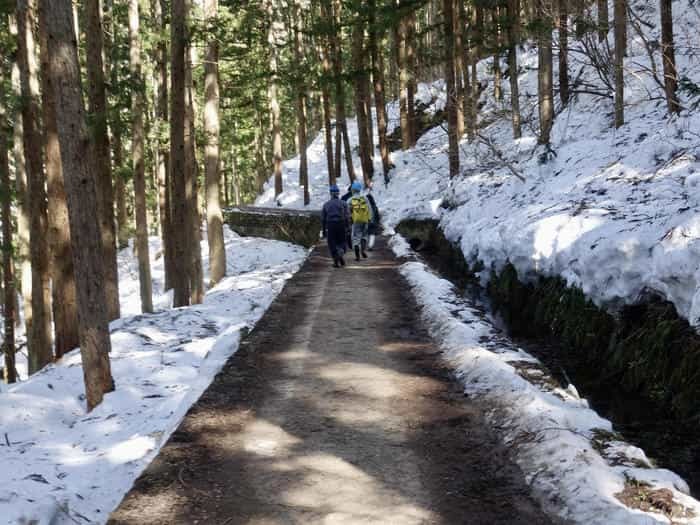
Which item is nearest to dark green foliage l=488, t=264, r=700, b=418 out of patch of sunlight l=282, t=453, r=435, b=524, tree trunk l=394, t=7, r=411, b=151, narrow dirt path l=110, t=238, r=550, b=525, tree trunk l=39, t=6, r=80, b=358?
narrow dirt path l=110, t=238, r=550, b=525

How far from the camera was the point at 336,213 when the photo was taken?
14391 mm

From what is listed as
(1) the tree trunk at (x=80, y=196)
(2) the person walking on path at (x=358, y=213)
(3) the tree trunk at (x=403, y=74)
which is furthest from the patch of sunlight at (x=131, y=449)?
(3) the tree trunk at (x=403, y=74)

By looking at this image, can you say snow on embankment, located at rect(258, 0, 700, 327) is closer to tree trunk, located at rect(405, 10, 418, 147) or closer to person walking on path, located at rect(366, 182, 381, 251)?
person walking on path, located at rect(366, 182, 381, 251)

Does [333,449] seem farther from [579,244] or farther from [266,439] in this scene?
[579,244]

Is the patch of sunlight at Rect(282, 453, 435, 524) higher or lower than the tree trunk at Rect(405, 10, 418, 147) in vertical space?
lower

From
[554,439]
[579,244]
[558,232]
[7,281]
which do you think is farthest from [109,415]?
[7,281]

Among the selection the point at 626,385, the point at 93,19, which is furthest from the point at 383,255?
the point at 626,385

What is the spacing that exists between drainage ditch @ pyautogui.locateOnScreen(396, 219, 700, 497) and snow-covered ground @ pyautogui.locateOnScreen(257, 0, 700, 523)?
263mm

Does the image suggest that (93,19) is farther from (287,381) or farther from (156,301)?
(156,301)

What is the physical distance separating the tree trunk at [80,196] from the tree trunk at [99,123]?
439cm

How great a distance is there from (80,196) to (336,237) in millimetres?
7795

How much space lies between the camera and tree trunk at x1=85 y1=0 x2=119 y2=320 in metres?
12.1

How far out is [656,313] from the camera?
6.94m

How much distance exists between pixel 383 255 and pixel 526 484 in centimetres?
1242
